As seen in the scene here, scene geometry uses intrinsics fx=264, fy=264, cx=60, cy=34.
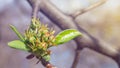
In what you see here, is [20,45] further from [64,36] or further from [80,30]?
[80,30]

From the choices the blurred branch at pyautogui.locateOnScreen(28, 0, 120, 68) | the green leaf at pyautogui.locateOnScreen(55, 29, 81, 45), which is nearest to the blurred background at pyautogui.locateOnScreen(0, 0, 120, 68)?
the blurred branch at pyautogui.locateOnScreen(28, 0, 120, 68)

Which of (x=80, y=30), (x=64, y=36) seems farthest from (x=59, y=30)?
(x=64, y=36)

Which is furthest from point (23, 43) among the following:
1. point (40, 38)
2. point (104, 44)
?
point (104, 44)

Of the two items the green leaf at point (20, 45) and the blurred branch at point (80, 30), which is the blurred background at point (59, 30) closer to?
the blurred branch at point (80, 30)

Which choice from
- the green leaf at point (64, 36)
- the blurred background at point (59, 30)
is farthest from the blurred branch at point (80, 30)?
the green leaf at point (64, 36)

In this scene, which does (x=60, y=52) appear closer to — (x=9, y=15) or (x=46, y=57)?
(x=9, y=15)

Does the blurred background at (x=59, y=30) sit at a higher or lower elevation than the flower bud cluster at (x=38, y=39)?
higher
